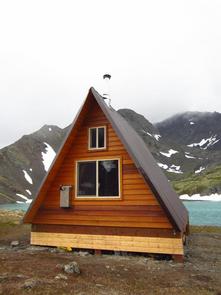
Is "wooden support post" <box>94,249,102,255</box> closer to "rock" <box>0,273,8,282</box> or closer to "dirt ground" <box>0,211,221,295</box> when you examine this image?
"dirt ground" <box>0,211,221,295</box>

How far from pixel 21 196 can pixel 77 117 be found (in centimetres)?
16739

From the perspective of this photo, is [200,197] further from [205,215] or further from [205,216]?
[205,216]

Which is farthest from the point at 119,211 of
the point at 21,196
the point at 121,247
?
the point at 21,196

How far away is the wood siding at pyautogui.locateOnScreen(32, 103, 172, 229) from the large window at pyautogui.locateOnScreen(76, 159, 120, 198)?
23cm

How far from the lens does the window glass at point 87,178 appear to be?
595 inches

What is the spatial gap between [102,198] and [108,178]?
889 mm

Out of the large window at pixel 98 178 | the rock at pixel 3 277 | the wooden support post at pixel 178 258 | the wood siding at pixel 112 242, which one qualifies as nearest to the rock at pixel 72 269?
the rock at pixel 3 277

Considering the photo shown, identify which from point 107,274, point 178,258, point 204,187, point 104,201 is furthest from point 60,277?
point 204,187

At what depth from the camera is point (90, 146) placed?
15453mm

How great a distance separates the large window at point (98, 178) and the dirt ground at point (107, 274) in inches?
101

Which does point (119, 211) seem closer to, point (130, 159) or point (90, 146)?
point (130, 159)

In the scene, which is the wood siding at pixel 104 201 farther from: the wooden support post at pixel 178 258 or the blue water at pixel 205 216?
the blue water at pixel 205 216

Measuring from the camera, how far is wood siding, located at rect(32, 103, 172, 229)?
537 inches

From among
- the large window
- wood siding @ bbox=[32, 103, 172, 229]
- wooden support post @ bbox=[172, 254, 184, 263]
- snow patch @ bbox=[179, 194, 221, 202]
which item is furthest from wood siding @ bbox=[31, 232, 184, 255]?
snow patch @ bbox=[179, 194, 221, 202]
